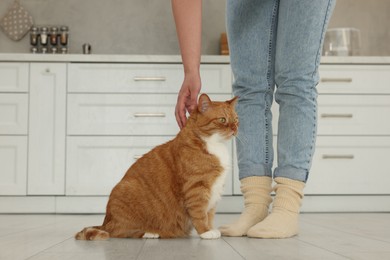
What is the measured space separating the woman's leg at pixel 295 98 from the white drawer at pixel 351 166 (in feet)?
5.41

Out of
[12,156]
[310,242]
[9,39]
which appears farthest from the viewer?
[9,39]

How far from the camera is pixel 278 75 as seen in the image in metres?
1.59

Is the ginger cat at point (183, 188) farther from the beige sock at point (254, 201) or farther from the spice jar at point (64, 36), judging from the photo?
the spice jar at point (64, 36)

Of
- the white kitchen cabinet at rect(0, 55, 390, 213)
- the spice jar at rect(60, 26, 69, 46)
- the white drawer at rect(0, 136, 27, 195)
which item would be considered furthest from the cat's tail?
the spice jar at rect(60, 26, 69, 46)

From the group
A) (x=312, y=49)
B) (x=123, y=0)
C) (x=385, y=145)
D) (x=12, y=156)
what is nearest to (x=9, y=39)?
(x=123, y=0)

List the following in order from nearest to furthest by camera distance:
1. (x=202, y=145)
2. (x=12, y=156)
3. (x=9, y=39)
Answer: (x=202, y=145), (x=12, y=156), (x=9, y=39)

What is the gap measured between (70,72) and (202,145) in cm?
174

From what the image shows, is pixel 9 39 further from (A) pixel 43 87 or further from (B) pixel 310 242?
(B) pixel 310 242

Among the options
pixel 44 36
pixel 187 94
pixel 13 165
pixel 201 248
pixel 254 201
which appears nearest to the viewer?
pixel 201 248

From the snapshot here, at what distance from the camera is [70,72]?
3148 millimetres

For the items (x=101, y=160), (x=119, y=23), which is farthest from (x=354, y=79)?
(x=119, y=23)

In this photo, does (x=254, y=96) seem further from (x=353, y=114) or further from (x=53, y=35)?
(x=53, y=35)

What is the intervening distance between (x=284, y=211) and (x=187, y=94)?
423 millimetres

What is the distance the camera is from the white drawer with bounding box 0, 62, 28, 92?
3127mm
